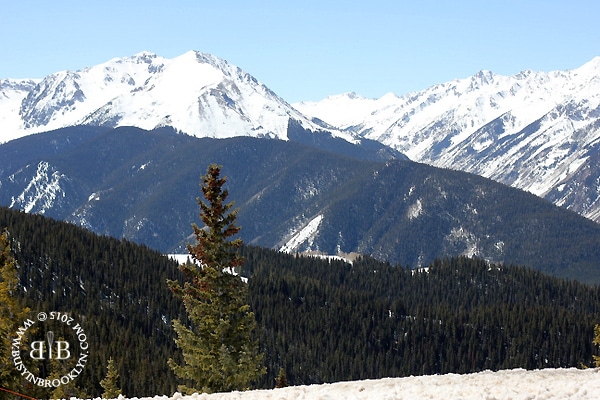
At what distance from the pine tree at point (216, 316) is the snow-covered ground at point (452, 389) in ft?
42.3

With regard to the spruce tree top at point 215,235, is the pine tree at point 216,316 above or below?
below

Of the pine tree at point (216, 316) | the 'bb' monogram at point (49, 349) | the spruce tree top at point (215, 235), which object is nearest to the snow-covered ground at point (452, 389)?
the pine tree at point (216, 316)

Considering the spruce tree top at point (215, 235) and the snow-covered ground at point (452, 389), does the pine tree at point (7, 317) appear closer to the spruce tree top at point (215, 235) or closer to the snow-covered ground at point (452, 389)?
the spruce tree top at point (215, 235)

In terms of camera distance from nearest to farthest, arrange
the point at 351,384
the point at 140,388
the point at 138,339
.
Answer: the point at 351,384 → the point at 140,388 → the point at 138,339

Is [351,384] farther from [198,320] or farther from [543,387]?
[198,320]

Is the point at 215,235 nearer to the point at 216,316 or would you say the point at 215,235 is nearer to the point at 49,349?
the point at 216,316

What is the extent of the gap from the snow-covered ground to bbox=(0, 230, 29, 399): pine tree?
1331 cm

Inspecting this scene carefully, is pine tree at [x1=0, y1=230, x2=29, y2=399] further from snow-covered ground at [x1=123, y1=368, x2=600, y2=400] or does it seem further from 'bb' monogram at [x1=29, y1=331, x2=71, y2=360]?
snow-covered ground at [x1=123, y1=368, x2=600, y2=400]

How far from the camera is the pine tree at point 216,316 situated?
45.7 m

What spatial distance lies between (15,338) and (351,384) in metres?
23.3

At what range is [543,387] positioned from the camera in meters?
30.5

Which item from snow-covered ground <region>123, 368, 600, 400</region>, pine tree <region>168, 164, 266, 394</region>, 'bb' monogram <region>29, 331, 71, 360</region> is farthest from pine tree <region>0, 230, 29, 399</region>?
snow-covered ground <region>123, 368, 600, 400</region>

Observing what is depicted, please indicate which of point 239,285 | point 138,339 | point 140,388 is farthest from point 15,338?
point 138,339

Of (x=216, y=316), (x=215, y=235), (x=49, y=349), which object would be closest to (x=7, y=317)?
(x=49, y=349)
